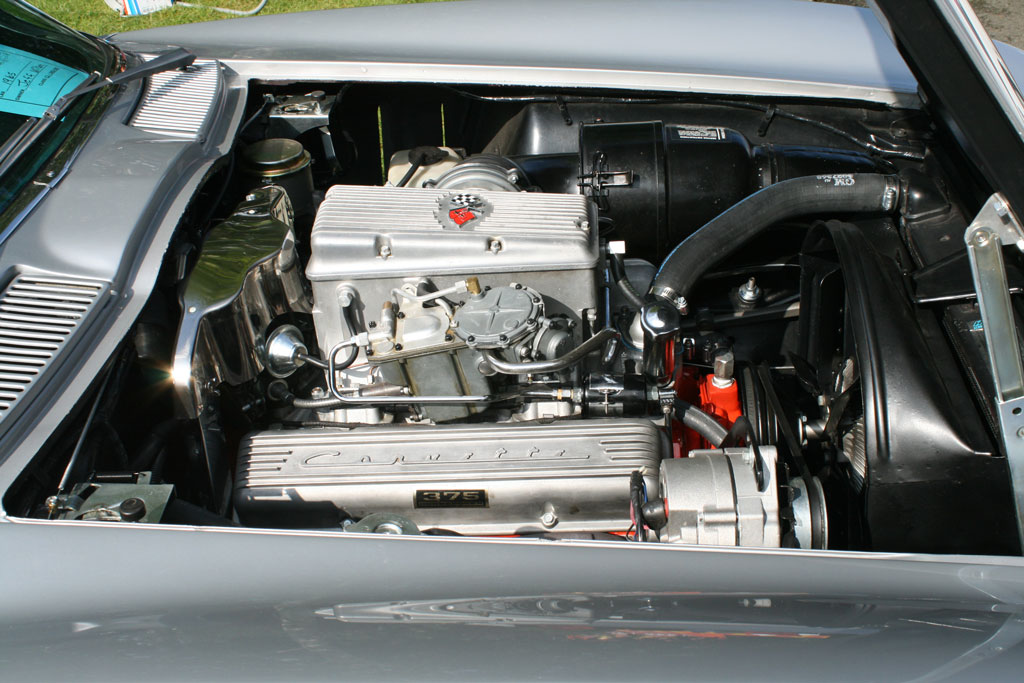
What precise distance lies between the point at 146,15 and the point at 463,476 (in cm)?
543

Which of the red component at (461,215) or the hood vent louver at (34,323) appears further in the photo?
the red component at (461,215)

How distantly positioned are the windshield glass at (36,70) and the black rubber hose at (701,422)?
145 cm

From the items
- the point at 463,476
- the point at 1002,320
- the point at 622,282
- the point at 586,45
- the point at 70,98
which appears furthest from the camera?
the point at 586,45

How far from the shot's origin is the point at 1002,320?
1371 mm

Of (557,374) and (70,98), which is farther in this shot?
(70,98)

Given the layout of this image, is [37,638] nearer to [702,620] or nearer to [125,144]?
[702,620]

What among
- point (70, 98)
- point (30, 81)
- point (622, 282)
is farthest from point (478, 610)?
point (30, 81)

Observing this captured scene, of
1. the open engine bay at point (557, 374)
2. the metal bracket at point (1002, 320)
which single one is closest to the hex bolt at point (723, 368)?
the open engine bay at point (557, 374)

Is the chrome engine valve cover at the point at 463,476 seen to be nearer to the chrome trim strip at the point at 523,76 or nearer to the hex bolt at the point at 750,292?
the hex bolt at the point at 750,292

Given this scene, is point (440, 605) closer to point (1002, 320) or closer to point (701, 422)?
point (701, 422)

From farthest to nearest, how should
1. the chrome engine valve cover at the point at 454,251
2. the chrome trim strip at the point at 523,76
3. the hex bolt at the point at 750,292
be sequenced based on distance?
1. the chrome trim strip at the point at 523,76
2. the hex bolt at the point at 750,292
3. the chrome engine valve cover at the point at 454,251

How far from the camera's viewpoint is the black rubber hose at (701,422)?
5.80 ft

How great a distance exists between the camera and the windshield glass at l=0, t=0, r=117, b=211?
5.94 ft

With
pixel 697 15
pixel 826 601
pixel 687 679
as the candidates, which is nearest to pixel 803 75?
pixel 697 15
